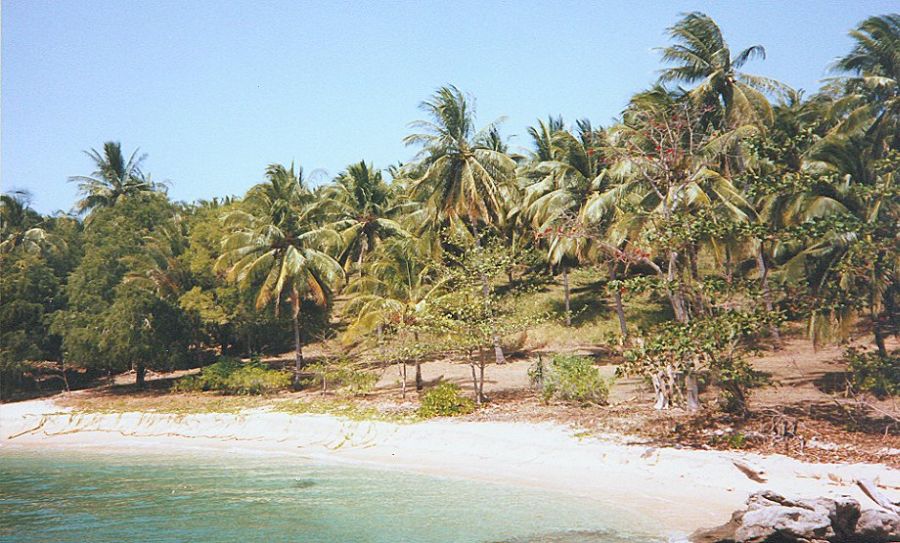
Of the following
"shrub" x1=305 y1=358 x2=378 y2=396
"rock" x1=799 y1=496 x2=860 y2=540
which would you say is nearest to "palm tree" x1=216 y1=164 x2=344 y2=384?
"shrub" x1=305 y1=358 x2=378 y2=396

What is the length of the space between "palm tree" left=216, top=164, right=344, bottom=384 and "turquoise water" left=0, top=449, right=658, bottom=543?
9.37 metres

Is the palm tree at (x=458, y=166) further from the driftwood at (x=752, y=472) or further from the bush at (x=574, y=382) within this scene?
the driftwood at (x=752, y=472)

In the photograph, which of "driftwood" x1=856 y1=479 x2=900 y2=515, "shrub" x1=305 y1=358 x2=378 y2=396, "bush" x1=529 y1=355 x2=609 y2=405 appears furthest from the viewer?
"shrub" x1=305 y1=358 x2=378 y2=396

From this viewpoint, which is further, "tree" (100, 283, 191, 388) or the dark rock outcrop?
"tree" (100, 283, 191, 388)

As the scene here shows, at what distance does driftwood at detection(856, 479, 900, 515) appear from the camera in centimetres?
890

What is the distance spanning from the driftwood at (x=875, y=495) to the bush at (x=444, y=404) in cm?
1054

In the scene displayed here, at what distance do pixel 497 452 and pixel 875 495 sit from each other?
794 centimetres

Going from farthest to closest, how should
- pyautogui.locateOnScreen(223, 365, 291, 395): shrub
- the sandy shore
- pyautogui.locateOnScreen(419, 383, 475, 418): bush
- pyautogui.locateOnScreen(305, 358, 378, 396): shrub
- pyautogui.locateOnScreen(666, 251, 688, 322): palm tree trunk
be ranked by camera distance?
pyautogui.locateOnScreen(223, 365, 291, 395): shrub → pyautogui.locateOnScreen(305, 358, 378, 396): shrub → pyautogui.locateOnScreen(419, 383, 475, 418): bush → pyautogui.locateOnScreen(666, 251, 688, 322): palm tree trunk → the sandy shore

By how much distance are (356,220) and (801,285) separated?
27.1 meters

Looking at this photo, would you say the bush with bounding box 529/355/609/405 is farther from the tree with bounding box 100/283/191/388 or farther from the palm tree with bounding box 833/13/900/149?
the tree with bounding box 100/283/191/388

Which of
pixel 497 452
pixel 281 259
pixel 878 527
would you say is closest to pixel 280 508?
pixel 497 452

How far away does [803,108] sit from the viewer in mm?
28188

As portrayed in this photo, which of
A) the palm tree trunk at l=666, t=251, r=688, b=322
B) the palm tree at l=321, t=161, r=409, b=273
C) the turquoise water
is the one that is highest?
the palm tree at l=321, t=161, r=409, b=273

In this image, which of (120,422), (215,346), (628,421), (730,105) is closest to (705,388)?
(628,421)
